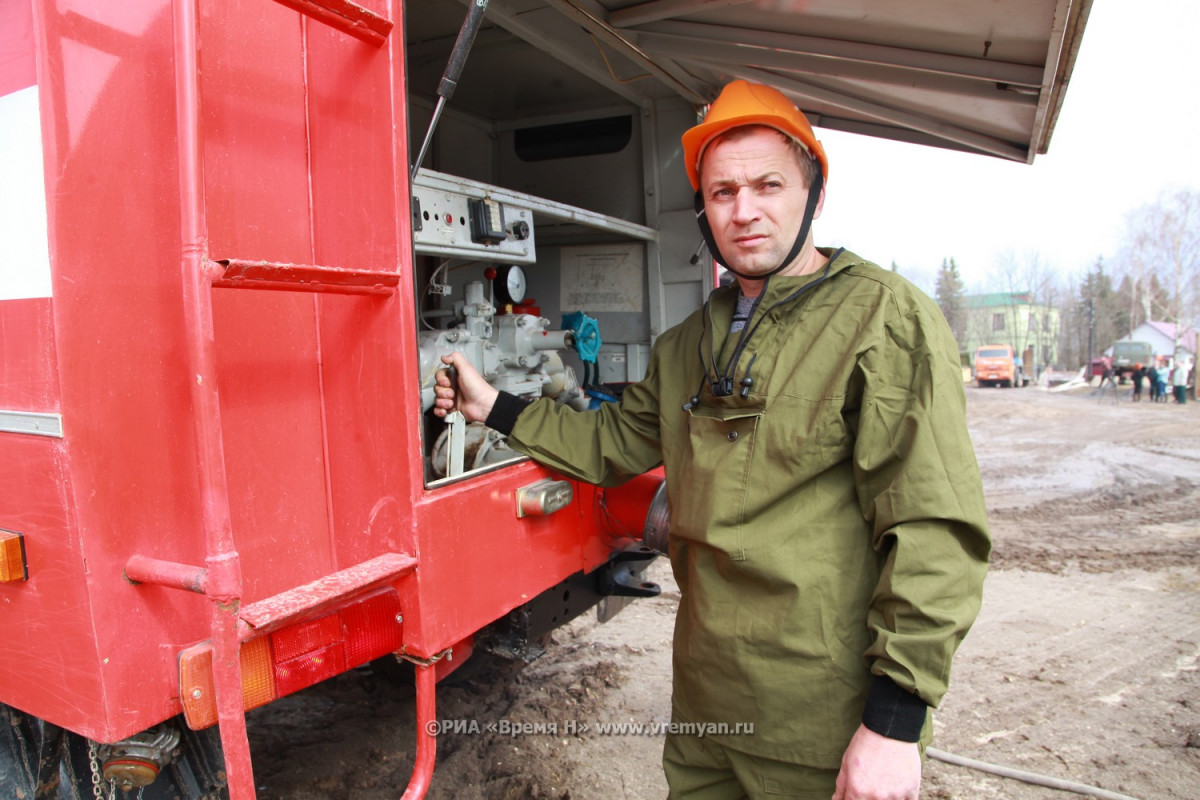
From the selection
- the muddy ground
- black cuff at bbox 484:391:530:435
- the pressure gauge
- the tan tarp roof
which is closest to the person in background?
the muddy ground

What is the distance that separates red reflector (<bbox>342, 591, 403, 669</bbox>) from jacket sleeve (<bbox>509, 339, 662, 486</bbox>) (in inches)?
21.7

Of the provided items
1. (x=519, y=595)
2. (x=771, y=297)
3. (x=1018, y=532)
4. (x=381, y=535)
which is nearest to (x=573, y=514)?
(x=519, y=595)

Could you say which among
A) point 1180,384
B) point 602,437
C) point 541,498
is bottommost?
point 1180,384

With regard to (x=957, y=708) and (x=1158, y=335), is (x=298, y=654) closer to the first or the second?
(x=957, y=708)

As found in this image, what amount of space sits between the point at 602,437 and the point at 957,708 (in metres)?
2.56

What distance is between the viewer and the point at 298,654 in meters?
1.46

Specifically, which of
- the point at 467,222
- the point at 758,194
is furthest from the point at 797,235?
the point at 467,222

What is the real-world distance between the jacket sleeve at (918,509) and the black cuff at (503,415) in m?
0.90

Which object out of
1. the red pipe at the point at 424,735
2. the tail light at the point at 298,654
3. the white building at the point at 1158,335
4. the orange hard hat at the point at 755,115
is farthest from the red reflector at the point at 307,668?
the white building at the point at 1158,335

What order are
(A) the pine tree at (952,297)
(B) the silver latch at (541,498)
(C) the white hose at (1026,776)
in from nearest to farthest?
(B) the silver latch at (541,498) → (C) the white hose at (1026,776) → (A) the pine tree at (952,297)

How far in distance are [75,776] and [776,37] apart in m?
2.81

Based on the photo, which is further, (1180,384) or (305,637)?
(1180,384)

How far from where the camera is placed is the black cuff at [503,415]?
202 cm

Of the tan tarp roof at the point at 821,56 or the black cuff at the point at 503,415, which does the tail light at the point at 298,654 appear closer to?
the black cuff at the point at 503,415
